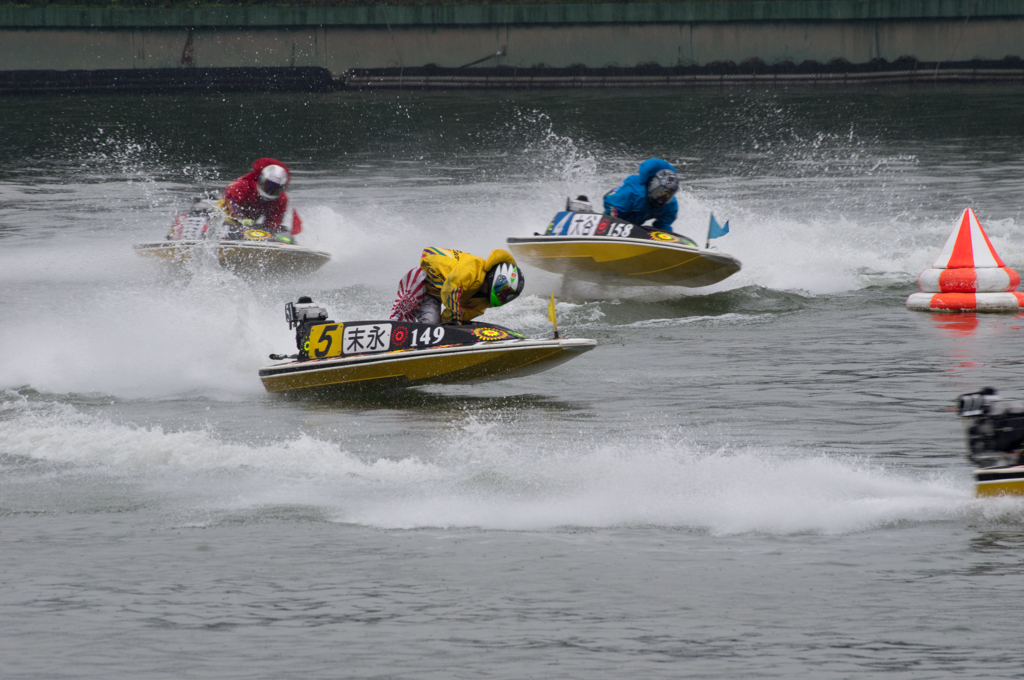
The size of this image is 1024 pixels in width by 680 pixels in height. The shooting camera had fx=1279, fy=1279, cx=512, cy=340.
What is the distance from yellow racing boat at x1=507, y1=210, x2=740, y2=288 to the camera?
1411cm

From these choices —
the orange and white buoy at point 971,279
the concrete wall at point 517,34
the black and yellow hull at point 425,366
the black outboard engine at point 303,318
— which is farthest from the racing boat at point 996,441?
the concrete wall at point 517,34

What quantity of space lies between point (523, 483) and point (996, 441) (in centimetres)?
261

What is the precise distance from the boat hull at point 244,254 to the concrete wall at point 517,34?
103 ft

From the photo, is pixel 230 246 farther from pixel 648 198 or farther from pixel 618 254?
pixel 648 198

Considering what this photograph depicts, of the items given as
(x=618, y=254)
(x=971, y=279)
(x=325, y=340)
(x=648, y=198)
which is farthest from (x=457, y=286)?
(x=971, y=279)

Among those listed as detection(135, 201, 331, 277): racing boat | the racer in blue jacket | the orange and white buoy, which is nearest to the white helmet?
detection(135, 201, 331, 277): racing boat

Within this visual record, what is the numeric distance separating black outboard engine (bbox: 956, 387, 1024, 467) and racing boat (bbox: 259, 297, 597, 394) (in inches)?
139

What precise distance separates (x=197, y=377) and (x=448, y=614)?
5.93 metres

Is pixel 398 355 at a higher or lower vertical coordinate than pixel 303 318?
lower

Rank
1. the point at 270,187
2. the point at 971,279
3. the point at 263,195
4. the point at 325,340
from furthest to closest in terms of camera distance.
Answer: the point at 263,195 < the point at 270,187 < the point at 971,279 < the point at 325,340

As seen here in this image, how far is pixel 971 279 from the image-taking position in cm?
1402

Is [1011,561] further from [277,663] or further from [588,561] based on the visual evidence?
[277,663]

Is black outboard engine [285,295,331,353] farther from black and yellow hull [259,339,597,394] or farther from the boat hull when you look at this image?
the boat hull

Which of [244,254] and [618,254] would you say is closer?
[618,254]
